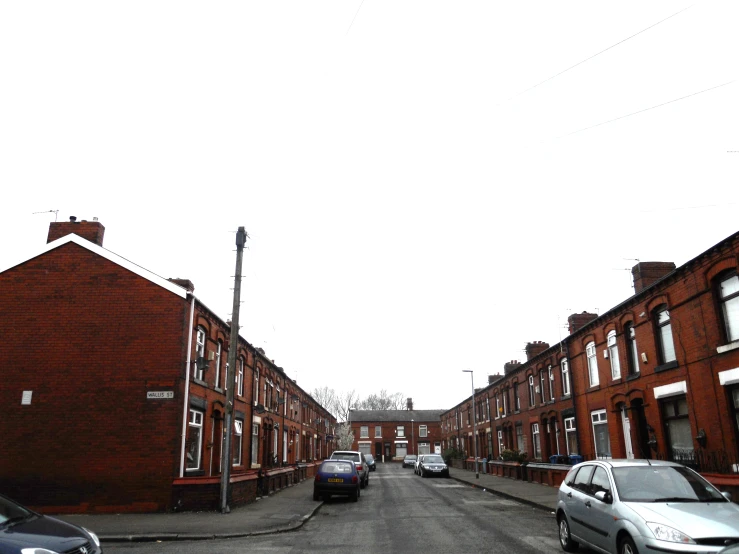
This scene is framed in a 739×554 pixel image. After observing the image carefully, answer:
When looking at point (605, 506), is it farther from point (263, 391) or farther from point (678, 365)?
point (263, 391)

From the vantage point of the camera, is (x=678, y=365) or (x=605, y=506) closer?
(x=605, y=506)

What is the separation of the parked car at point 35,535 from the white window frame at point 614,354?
65.4 feet

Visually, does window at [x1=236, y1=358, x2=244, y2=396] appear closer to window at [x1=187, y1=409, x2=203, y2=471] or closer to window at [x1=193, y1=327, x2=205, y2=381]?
window at [x1=193, y1=327, x2=205, y2=381]

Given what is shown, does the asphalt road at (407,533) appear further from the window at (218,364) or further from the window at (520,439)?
the window at (520,439)

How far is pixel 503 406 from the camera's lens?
40.8 m

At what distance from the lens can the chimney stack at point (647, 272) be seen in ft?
68.4

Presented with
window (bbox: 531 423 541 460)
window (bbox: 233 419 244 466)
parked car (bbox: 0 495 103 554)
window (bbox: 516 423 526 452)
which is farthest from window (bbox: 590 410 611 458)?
parked car (bbox: 0 495 103 554)

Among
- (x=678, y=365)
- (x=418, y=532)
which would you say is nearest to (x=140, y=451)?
(x=418, y=532)

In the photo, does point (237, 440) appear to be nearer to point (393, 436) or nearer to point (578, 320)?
point (578, 320)

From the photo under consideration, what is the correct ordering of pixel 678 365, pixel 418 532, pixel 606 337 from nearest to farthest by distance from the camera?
pixel 418 532 < pixel 678 365 < pixel 606 337

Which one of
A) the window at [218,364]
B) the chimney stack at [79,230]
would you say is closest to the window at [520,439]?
the window at [218,364]

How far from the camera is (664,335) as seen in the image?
18766 millimetres

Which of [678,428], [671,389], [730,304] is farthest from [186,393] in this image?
[730,304]

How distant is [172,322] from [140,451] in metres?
3.86
